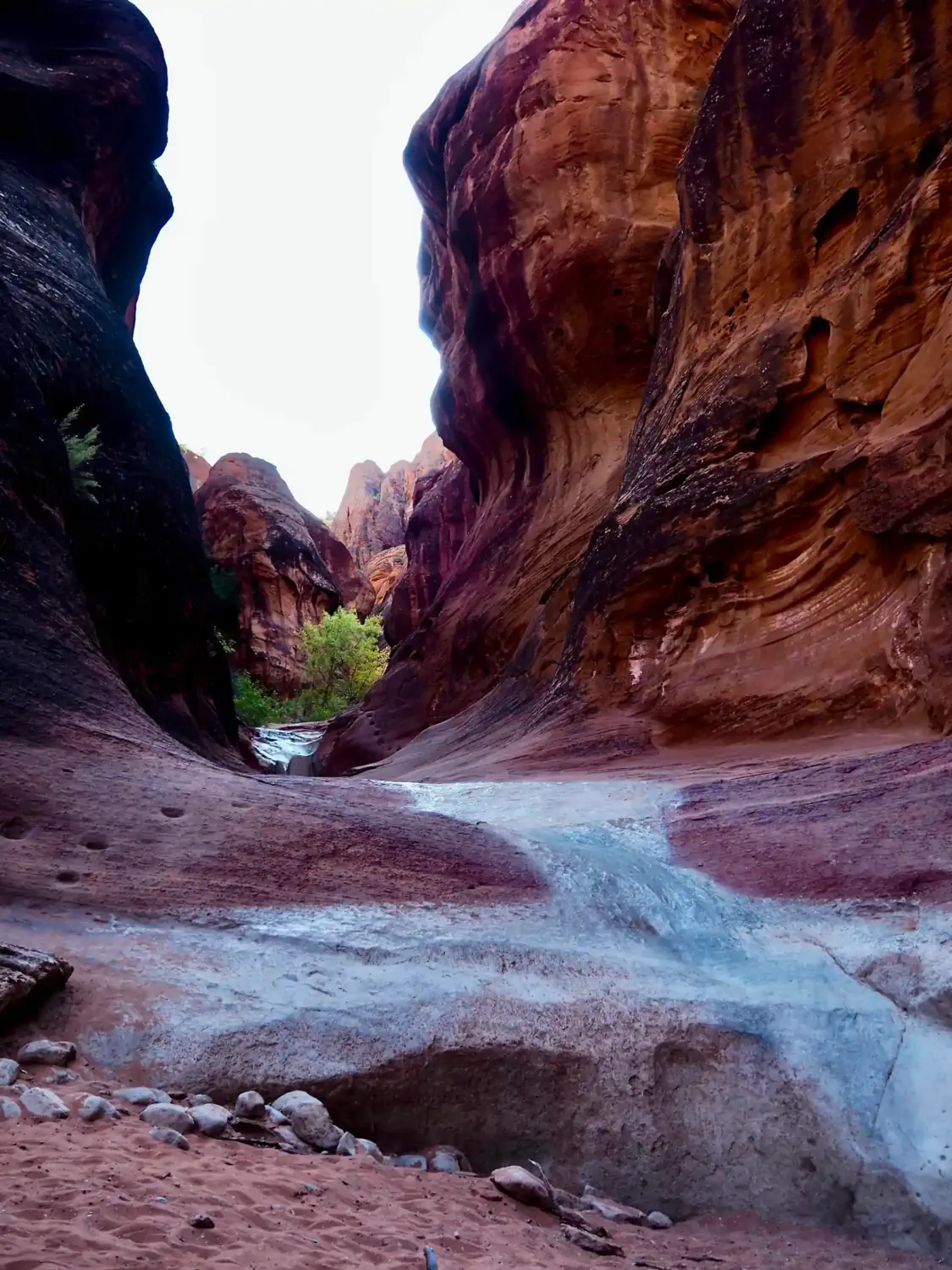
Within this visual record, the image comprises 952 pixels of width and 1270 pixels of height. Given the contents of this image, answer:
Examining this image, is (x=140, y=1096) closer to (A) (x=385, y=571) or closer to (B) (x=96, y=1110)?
(B) (x=96, y=1110)

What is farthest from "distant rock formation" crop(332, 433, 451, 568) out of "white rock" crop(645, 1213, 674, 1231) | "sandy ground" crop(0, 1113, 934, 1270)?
"sandy ground" crop(0, 1113, 934, 1270)

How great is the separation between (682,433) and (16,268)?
8624 millimetres

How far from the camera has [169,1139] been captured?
9.41 feet

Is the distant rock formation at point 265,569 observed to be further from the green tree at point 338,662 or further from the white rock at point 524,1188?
the white rock at point 524,1188

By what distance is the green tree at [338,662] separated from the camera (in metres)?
34.4

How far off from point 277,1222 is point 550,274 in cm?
1858

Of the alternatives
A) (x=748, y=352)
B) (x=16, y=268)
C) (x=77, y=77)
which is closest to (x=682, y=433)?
(x=748, y=352)

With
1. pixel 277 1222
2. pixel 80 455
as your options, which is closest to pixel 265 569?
pixel 80 455

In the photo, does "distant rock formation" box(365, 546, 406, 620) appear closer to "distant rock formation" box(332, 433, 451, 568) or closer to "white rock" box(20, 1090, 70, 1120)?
"distant rock formation" box(332, 433, 451, 568)

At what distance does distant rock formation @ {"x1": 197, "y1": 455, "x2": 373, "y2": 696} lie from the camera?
36719 millimetres

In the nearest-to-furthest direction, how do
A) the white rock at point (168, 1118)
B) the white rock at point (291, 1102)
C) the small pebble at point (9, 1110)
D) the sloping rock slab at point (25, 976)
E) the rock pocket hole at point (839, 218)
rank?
the small pebble at point (9, 1110), the white rock at point (168, 1118), the white rock at point (291, 1102), the sloping rock slab at point (25, 976), the rock pocket hole at point (839, 218)

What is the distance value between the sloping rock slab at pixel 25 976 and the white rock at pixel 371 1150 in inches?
53.8

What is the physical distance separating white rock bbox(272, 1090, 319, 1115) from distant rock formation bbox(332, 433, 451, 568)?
2394 inches

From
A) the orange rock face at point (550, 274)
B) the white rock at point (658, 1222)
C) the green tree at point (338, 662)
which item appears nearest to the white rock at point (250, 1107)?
the white rock at point (658, 1222)
